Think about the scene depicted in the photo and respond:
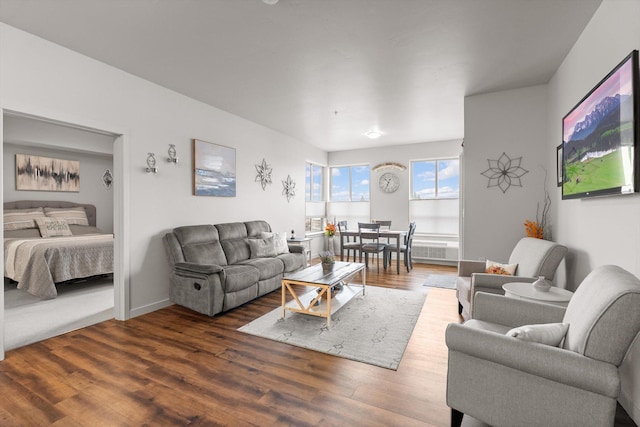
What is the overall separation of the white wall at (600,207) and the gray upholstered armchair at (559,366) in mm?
522

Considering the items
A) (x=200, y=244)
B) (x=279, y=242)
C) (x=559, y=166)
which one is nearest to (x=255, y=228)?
(x=279, y=242)

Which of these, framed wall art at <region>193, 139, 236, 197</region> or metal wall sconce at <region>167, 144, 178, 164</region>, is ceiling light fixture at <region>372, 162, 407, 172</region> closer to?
framed wall art at <region>193, 139, 236, 197</region>

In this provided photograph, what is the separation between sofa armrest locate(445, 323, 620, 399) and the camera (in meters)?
1.29

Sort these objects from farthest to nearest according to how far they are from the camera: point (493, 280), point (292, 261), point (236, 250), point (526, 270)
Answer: point (292, 261)
point (236, 250)
point (526, 270)
point (493, 280)

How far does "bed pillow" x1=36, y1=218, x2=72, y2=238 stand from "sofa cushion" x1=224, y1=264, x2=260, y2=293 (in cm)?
394

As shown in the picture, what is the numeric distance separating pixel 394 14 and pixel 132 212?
3357mm

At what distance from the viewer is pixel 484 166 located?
410 cm

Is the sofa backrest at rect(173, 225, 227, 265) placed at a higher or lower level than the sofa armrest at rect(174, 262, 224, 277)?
higher

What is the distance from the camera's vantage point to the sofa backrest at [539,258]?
8.89ft

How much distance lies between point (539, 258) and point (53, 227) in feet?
23.9

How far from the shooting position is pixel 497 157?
403 cm

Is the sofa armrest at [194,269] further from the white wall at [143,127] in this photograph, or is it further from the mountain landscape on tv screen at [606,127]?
the mountain landscape on tv screen at [606,127]

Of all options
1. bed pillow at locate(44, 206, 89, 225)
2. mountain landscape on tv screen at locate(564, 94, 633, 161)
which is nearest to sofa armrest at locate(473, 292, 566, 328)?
mountain landscape on tv screen at locate(564, 94, 633, 161)

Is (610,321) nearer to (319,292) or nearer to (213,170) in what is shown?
(319,292)
